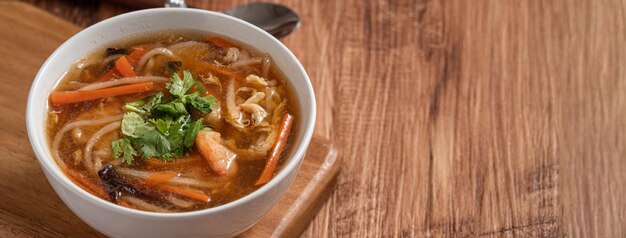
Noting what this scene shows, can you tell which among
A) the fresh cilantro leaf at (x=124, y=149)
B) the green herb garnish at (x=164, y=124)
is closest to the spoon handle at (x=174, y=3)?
the green herb garnish at (x=164, y=124)

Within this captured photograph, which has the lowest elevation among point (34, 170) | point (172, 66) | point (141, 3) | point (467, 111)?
point (34, 170)

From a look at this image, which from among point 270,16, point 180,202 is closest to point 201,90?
point 180,202

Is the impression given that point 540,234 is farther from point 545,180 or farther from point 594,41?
point 594,41

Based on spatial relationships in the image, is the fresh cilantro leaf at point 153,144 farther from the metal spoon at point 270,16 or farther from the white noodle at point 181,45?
the metal spoon at point 270,16

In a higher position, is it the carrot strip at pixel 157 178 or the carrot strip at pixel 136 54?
the carrot strip at pixel 136 54

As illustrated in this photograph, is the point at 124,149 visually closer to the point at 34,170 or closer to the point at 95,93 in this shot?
the point at 95,93

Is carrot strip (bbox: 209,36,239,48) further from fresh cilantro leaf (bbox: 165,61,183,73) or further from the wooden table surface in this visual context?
the wooden table surface

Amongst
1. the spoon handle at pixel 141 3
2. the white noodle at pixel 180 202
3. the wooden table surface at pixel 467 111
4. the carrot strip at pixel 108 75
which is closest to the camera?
the white noodle at pixel 180 202
